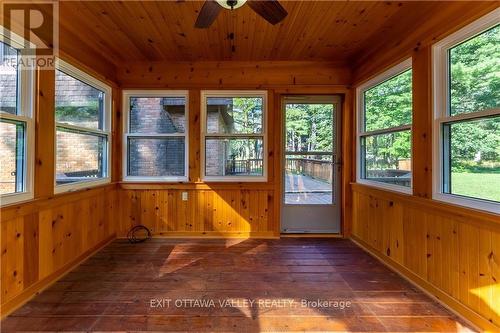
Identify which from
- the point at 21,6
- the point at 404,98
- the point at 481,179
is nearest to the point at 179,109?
the point at 21,6

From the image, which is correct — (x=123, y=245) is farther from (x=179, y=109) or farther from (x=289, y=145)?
(x=289, y=145)

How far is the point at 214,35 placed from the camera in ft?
9.86

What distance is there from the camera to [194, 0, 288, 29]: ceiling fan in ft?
5.80

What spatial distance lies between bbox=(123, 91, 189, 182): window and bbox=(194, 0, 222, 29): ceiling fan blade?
1868mm

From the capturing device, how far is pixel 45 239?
2.40 metres

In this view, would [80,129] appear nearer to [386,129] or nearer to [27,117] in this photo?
[27,117]

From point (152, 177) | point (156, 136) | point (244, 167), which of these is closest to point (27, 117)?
point (156, 136)

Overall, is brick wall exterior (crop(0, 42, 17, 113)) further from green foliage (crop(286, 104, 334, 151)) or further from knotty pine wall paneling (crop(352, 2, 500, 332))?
knotty pine wall paneling (crop(352, 2, 500, 332))

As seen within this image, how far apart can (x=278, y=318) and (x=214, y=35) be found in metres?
2.85

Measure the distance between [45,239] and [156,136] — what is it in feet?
6.15

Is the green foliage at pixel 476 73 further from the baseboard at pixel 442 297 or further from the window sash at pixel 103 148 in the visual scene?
the window sash at pixel 103 148

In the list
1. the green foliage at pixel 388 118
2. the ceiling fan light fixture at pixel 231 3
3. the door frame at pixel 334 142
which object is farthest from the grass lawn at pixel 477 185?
the ceiling fan light fixture at pixel 231 3

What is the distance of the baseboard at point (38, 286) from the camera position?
6.56 feet

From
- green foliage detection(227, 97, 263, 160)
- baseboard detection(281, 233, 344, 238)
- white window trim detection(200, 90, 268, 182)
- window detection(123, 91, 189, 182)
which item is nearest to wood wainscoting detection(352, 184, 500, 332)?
baseboard detection(281, 233, 344, 238)
